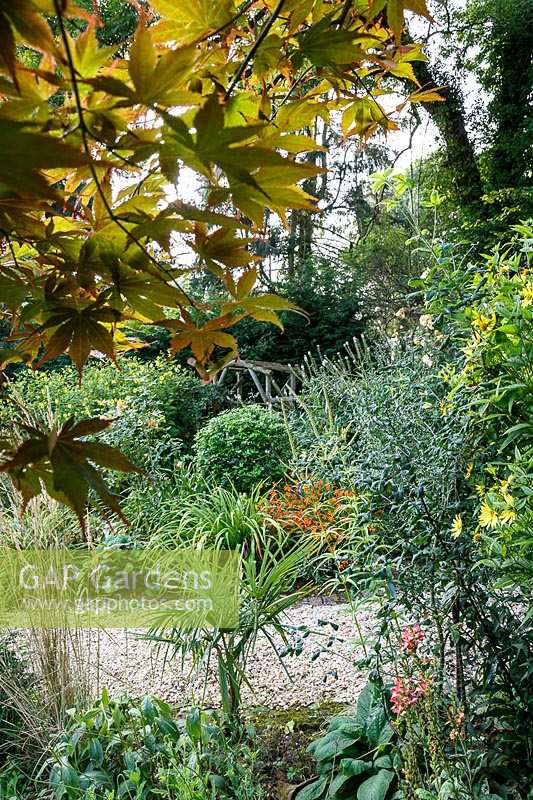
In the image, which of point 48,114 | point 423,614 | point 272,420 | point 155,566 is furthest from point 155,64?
point 272,420

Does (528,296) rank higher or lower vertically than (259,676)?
higher

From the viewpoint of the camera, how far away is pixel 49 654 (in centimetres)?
264

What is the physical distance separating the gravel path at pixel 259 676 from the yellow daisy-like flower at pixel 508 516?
1.42m

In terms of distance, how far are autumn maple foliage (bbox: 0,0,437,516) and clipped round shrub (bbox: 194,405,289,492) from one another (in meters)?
4.69

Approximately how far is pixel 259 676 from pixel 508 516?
2110 millimetres

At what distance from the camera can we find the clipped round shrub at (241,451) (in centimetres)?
548

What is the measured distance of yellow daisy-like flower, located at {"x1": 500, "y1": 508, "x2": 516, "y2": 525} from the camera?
1.51 metres

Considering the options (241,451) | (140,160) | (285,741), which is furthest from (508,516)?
(241,451)

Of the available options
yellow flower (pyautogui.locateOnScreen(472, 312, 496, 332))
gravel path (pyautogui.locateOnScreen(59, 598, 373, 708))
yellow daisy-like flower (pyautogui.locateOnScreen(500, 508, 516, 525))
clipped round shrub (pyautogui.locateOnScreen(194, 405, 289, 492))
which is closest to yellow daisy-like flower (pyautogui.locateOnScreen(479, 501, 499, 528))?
yellow daisy-like flower (pyautogui.locateOnScreen(500, 508, 516, 525))

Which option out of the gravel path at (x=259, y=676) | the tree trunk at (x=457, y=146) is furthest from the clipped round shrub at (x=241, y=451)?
the tree trunk at (x=457, y=146)

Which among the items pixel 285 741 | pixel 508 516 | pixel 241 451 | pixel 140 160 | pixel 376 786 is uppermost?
pixel 140 160

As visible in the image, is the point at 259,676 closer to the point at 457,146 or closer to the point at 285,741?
the point at 285,741

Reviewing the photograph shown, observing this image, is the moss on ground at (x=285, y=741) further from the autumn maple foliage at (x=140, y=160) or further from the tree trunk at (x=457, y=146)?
the tree trunk at (x=457, y=146)

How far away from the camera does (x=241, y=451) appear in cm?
551
